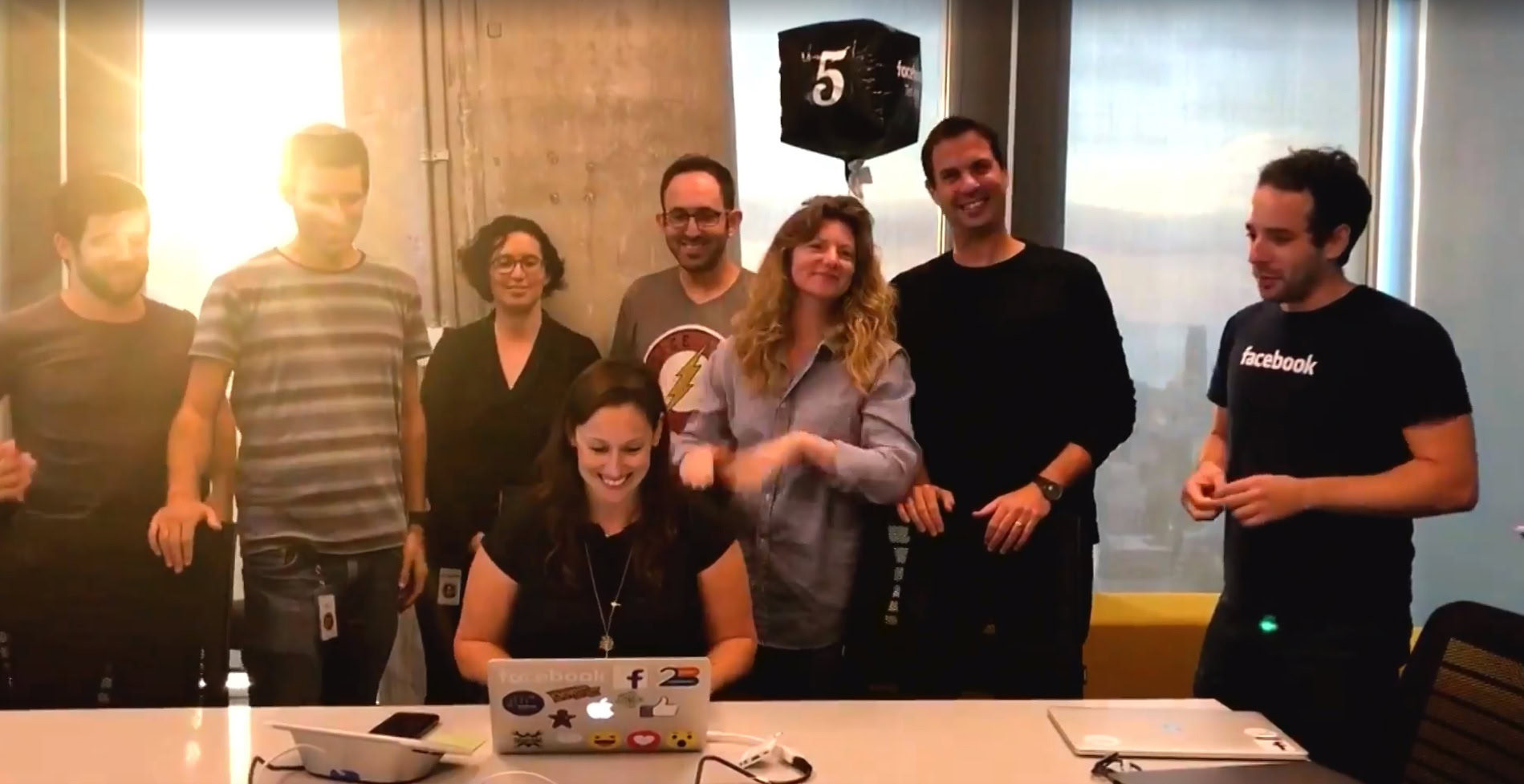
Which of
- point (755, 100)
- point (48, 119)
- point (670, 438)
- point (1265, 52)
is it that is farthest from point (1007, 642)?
point (48, 119)

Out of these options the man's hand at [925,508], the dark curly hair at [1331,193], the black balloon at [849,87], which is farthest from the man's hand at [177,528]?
the dark curly hair at [1331,193]

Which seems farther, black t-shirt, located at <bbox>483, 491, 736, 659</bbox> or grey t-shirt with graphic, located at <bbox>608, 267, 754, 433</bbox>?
grey t-shirt with graphic, located at <bbox>608, 267, 754, 433</bbox>

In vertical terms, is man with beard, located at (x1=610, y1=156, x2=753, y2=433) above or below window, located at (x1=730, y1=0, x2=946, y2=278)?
below

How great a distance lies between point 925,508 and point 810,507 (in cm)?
26

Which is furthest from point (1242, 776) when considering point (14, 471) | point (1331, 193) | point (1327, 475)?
point (14, 471)

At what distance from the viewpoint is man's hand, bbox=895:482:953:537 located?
7.24ft

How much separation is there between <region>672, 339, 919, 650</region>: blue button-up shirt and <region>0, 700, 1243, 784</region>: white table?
53 cm

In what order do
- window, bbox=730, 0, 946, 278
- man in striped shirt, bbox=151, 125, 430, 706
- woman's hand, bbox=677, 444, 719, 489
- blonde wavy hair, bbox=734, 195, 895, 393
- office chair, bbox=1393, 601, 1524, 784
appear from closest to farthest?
office chair, bbox=1393, 601, 1524, 784 < woman's hand, bbox=677, 444, 719, 489 < blonde wavy hair, bbox=734, 195, 895, 393 < man in striped shirt, bbox=151, 125, 430, 706 < window, bbox=730, 0, 946, 278

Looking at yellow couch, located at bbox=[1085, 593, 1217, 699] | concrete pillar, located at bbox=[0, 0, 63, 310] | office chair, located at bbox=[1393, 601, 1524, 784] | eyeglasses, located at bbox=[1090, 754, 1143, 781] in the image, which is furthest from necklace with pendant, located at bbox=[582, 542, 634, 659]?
concrete pillar, located at bbox=[0, 0, 63, 310]

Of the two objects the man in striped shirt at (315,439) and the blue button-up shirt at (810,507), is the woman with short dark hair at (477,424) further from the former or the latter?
Answer: the blue button-up shirt at (810,507)

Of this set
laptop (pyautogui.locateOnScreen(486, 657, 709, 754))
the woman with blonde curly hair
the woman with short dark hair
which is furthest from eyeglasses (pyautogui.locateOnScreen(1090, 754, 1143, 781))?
the woman with short dark hair

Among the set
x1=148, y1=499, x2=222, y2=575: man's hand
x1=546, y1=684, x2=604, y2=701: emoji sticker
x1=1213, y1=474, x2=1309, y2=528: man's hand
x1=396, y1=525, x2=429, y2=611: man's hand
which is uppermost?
x1=1213, y1=474, x2=1309, y2=528: man's hand

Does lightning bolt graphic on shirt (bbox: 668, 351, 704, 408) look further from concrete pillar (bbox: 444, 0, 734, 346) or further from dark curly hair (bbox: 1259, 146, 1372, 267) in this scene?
dark curly hair (bbox: 1259, 146, 1372, 267)

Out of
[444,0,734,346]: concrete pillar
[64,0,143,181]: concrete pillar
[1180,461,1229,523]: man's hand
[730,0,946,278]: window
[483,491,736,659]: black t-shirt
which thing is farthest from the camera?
[730,0,946,278]: window
